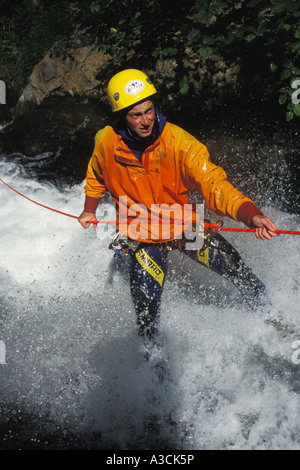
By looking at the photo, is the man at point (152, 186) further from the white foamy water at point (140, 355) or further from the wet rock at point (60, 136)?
the wet rock at point (60, 136)

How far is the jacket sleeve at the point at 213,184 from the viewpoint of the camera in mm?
2783

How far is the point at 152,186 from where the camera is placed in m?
3.17

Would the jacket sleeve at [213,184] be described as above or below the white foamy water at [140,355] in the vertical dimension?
above

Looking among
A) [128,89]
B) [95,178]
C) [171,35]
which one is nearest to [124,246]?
[95,178]

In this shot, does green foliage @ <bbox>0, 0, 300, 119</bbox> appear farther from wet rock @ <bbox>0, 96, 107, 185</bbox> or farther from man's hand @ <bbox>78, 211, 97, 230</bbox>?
man's hand @ <bbox>78, 211, 97, 230</bbox>

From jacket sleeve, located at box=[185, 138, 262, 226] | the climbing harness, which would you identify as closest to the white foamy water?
the climbing harness

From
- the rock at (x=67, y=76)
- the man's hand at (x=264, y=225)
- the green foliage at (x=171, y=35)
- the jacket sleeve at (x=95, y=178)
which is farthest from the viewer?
the rock at (x=67, y=76)

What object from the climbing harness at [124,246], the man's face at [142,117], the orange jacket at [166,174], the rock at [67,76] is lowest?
the climbing harness at [124,246]

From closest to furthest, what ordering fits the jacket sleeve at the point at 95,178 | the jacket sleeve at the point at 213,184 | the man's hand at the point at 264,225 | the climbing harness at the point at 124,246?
the man's hand at the point at 264,225 → the jacket sleeve at the point at 213,184 → the jacket sleeve at the point at 95,178 → the climbing harness at the point at 124,246

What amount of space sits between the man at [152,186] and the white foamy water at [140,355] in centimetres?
47

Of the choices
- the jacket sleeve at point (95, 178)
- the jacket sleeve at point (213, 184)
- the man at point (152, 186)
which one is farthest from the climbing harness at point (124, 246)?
the jacket sleeve at point (213, 184)

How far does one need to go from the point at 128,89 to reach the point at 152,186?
0.81 m

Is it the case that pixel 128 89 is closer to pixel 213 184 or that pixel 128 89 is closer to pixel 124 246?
pixel 213 184

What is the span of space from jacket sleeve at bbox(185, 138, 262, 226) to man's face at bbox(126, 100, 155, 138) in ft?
1.23
